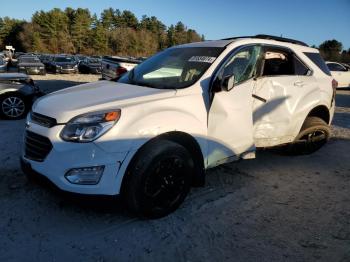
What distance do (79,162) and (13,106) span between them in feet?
20.8

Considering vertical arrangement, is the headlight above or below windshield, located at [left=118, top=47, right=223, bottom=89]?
below

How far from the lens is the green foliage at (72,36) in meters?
87.8

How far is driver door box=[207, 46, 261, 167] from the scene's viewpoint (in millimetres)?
3816

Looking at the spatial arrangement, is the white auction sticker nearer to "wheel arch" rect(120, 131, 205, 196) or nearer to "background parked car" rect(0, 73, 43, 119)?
"wheel arch" rect(120, 131, 205, 196)

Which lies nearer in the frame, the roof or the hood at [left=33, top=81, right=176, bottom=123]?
the hood at [left=33, top=81, right=176, bottom=123]

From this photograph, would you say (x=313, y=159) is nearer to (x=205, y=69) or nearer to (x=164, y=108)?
(x=205, y=69)

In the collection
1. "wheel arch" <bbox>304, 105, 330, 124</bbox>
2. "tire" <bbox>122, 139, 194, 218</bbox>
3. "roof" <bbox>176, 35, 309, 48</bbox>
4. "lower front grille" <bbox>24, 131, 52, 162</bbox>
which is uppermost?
"roof" <bbox>176, 35, 309, 48</bbox>

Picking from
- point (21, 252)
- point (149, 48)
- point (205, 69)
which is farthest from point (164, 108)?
point (149, 48)

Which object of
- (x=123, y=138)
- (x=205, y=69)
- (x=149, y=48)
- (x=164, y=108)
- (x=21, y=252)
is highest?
(x=149, y=48)

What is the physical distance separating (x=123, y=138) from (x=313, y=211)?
2.25 meters

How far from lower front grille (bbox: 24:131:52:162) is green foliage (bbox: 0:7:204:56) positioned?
88538 millimetres

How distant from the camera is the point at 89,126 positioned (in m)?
3.09

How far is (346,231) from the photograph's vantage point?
342cm

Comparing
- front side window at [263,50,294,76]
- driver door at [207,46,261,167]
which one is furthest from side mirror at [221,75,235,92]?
front side window at [263,50,294,76]
